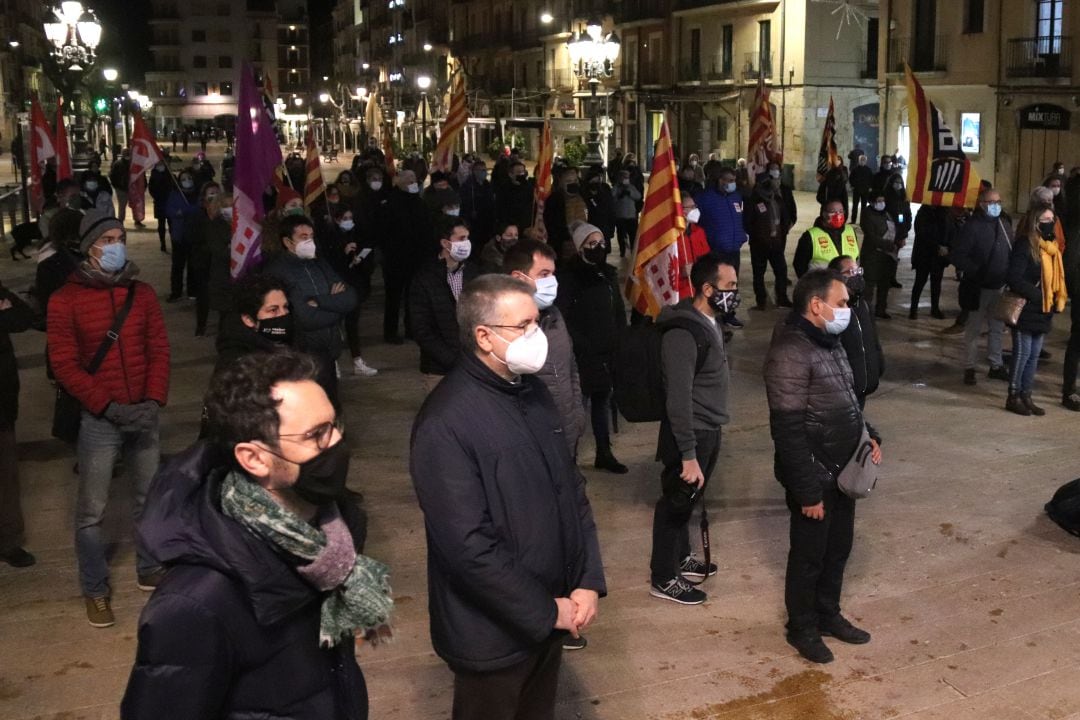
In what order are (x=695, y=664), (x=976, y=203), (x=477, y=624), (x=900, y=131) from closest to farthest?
(x=477, y=624) < (x=695, y=664) < (x=976, y=203) < (x=900, y=131)

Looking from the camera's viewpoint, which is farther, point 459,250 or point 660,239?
point 660,239

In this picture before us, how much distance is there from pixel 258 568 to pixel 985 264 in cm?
927

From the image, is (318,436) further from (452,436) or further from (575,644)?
(575,644)

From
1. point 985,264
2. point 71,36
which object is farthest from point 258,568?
point 71,36

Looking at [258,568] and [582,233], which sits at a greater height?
[582,233]

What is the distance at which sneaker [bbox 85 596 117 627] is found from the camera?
5613 millimetres

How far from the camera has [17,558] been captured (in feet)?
20.9

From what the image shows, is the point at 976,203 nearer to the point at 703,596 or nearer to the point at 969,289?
the point at 969,289

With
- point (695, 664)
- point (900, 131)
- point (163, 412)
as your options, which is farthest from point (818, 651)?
point (900, 131)

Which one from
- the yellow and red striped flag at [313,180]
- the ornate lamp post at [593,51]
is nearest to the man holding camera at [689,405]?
the yellow and red striped flag at [313,180]

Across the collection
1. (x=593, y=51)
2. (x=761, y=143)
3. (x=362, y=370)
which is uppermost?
(x=593, y=51)

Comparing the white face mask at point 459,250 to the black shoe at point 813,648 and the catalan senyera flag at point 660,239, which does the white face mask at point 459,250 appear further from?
the black shoe at point 813,648

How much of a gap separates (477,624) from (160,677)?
1.20 metres

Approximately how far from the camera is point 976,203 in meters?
10.6
